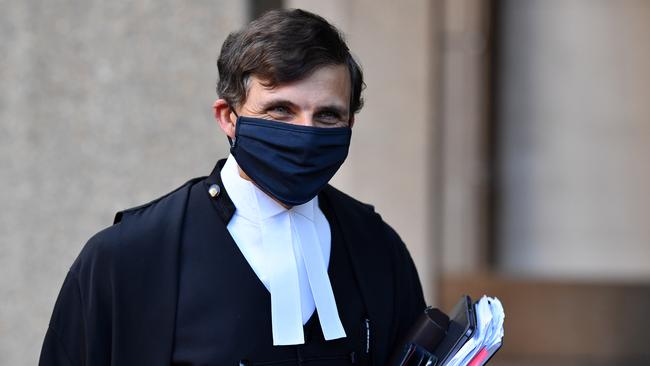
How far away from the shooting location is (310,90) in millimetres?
2504

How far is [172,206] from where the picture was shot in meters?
2.69

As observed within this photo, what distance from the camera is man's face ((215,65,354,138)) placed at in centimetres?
250

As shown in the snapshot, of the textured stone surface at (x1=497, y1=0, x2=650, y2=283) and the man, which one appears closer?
the man

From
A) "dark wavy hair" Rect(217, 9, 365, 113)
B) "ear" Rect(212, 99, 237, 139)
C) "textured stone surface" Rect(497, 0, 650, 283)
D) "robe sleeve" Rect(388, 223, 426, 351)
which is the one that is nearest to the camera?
"dark wavy hair" Rect(217, 9, 365, 113)

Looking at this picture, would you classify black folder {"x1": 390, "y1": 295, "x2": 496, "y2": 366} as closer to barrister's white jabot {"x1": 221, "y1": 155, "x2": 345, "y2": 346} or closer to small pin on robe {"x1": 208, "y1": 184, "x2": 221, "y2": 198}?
barrister's white jabot {"x1": 221, "y1": 155, "x2": 345, "y2": 346}

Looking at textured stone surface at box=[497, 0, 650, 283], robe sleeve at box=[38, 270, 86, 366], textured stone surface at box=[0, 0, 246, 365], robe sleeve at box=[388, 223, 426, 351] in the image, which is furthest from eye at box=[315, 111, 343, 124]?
textured stone surface at box=[497, 0, 650, 283]

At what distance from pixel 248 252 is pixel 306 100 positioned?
39 centimetres

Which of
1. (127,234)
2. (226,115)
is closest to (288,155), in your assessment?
(226,115)

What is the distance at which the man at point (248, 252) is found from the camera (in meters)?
2.53

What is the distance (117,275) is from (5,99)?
191 cm

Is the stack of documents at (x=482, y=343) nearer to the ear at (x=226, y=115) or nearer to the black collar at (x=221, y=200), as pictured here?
the black collar at (x=221, y=200)

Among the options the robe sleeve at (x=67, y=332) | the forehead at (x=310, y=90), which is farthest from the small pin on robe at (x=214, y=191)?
the robe sleeve at (x=67, y=332)

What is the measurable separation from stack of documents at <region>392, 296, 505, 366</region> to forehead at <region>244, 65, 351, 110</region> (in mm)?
535

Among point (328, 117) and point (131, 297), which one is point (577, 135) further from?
point (131, 297)
